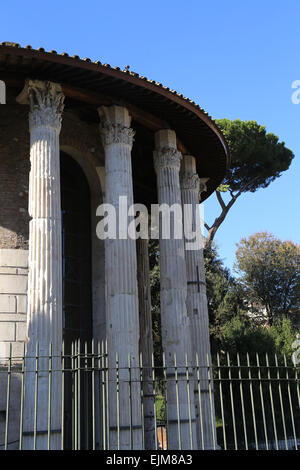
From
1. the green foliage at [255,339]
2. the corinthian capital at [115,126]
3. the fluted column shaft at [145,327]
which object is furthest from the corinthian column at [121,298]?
the green foliage at [255,339]

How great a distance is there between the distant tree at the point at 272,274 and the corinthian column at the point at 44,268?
19.9 m

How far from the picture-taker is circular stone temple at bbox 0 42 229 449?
8.88m

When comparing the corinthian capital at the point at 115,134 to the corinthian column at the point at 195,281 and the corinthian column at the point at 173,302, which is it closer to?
the corinthian column at the point at 173,302

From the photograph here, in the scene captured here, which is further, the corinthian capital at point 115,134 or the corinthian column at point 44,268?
the corinthian capital at point 115,134

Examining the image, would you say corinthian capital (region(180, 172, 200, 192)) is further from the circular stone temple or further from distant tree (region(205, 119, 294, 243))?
distant tree (region(205, 119, 294, 243))

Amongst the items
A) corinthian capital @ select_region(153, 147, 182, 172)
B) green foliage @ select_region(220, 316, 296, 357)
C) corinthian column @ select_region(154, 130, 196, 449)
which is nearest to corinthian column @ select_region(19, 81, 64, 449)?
corinthian column @ select_region(154, 130, 196, 449)

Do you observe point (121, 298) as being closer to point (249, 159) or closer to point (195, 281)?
point (195, 281)

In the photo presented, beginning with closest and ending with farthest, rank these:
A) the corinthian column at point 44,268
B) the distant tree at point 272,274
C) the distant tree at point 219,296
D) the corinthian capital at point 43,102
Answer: the corinthian column at point 44,268 < the corinthian capital at point 43,102 < the distant tree at point 219,296 < the distant tree at point 272,274

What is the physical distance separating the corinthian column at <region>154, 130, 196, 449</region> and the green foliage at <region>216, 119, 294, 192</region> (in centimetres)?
1482

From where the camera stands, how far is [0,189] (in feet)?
35.4

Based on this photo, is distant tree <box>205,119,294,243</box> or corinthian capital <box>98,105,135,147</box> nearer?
corinthian capital <box>98,105,135,147</box>

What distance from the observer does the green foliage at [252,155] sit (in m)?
26.5
